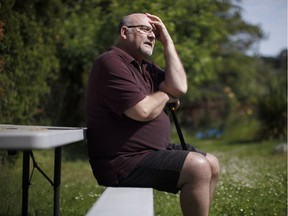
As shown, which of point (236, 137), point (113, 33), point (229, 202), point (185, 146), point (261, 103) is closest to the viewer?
point (185, 146)

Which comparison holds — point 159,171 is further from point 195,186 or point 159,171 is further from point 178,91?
point 178,91

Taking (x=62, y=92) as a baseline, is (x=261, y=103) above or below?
below

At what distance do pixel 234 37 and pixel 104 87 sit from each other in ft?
72.3

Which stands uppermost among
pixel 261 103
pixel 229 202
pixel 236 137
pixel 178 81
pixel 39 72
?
pixel 178 81

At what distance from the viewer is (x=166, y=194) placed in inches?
196

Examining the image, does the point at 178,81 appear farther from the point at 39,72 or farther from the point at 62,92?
the point at 62,92

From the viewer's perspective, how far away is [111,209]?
1979 millimetres

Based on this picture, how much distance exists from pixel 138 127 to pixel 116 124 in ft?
0.39

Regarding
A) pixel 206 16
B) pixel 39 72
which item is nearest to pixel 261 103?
pixel 206 16

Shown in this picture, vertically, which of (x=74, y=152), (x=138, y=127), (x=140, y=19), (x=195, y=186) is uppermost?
(x=140, y=19)

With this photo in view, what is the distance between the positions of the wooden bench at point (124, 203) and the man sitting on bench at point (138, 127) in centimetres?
13

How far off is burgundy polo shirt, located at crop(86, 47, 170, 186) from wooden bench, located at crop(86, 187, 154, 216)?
0.17m

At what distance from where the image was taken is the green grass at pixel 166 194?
376 cm

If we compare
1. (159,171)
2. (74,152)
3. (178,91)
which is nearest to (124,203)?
(159,171)
